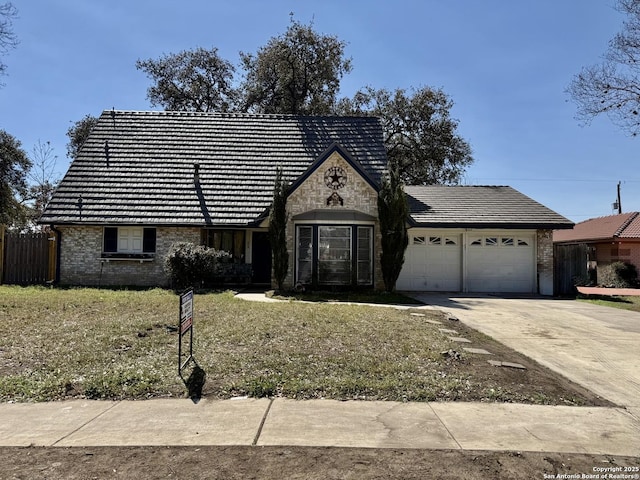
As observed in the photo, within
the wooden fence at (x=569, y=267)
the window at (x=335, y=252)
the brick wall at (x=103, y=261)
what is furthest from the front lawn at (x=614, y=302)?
the brick wall at (x=103, y=261)

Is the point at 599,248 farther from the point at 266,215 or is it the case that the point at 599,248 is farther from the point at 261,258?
the point at 266,215

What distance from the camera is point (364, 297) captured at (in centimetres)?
1441

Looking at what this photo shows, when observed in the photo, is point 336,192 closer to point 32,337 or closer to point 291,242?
point 291,242

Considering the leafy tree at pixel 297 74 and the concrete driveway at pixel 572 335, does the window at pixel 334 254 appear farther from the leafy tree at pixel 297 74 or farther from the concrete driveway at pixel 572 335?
the leafy tree at pixel 297 74

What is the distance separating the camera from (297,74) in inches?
1271

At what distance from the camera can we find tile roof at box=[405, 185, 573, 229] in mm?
17766

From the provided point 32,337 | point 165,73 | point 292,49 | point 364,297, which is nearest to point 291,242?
point 364,297

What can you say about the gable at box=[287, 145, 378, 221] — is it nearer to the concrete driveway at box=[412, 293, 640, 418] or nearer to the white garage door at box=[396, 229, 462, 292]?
the white garage door at box=[396, 229, 462, 292]

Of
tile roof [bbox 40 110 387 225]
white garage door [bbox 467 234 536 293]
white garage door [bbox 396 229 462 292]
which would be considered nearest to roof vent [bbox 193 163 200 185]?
tile roof [bbox 40 110 387 225]

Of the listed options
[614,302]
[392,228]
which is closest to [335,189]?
[392,228]

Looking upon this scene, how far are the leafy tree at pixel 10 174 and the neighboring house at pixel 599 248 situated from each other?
3035 centimetres

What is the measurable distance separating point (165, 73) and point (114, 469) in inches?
1403

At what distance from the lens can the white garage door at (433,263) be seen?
18219 mm

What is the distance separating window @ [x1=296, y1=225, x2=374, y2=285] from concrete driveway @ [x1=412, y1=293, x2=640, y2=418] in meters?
2.64
